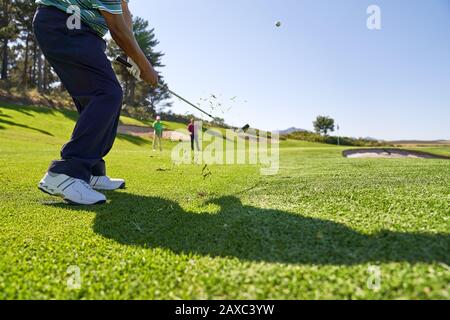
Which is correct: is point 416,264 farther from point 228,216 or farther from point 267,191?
point 267,191

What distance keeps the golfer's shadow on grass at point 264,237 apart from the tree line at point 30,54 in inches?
1474

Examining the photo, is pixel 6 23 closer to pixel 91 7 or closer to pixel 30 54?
pixel 30 54

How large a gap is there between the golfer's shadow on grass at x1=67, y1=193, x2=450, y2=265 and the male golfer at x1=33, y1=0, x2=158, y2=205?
536 millimetres

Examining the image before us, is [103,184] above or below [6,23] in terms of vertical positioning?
below

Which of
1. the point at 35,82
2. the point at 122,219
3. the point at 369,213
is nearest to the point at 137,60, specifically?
the point at 122,219

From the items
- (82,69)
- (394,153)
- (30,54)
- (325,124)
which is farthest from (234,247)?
(325,124)

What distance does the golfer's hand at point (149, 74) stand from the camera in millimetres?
3228

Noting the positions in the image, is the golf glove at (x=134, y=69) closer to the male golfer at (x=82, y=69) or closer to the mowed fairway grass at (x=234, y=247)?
the male golfer at (x=82, y=69)

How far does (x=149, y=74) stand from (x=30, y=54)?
58830mm

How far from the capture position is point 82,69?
2.87 metres

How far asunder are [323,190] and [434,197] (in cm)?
91

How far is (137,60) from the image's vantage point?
316 centimetres

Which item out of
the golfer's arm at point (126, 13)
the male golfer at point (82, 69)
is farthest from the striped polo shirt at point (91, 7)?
the golfer's arm at point (126, 13)
